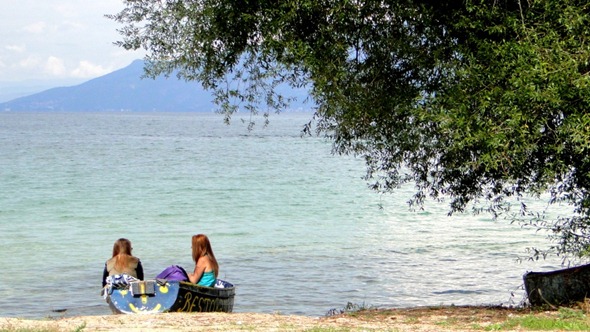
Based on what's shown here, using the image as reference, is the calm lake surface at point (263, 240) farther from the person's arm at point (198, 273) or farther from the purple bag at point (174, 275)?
the purple bag at point (174, 275)

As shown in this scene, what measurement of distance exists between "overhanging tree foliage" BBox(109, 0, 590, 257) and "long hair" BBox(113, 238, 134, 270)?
298 cm

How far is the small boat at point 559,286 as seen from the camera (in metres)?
14.5

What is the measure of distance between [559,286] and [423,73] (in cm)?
438

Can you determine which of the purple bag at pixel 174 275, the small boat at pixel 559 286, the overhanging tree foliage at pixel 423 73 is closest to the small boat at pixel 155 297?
the purple bag at pixel 174 275

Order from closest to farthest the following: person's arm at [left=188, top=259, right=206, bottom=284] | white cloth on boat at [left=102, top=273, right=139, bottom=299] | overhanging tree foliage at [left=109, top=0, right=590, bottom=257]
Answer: overhanging tree foliage at [left=109, top=0, right=590, bottom=257] → white cloth on boat at [left=102, top=273, right=139, bottom=299] → person's arm at [left=188, top=259, right=206, bottom=284]

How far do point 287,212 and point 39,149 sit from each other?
60.9 m

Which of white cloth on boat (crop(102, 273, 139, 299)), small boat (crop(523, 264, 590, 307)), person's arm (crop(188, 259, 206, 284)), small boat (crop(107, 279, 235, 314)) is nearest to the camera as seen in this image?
small boat (crop(523, 264, 590, 307))

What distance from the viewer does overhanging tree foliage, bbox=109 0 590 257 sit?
10.9 meters

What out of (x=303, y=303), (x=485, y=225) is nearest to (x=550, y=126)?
(x=303, y=303)

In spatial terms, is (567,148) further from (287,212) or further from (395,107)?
(287,212)

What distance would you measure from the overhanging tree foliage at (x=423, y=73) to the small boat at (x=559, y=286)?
0.38 metres

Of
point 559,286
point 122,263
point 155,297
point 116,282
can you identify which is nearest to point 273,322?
point 155,297

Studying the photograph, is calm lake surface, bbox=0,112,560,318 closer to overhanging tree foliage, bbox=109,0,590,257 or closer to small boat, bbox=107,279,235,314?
overhanging tree foliage, bbox=109,0,590,257

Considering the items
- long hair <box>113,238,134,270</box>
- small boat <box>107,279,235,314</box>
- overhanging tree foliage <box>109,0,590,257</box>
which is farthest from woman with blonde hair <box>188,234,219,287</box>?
overhanging tree foliage <box>109,0,590,257</box>
